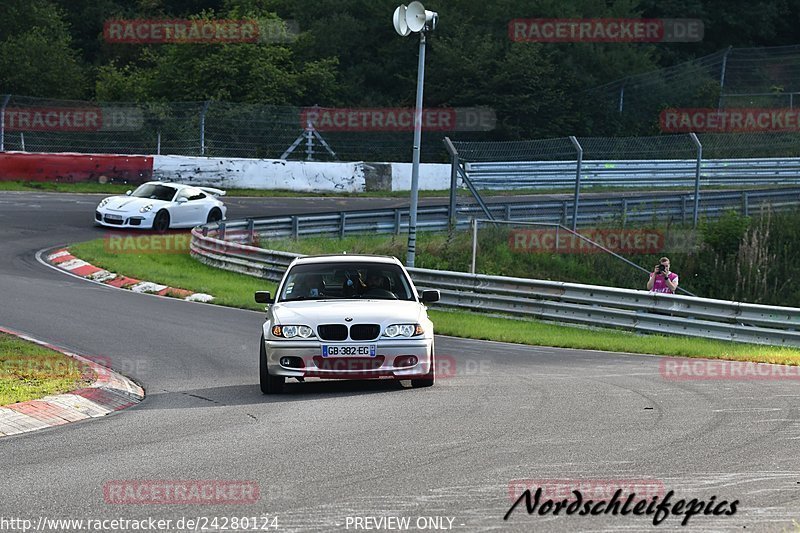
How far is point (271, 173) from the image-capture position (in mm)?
40781

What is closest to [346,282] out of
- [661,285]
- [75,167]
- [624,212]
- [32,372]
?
[32,372]

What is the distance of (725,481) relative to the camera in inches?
287

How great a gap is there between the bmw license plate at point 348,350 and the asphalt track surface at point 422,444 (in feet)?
1.35

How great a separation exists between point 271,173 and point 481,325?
21171 mm

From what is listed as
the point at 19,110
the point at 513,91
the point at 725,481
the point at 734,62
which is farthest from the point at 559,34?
the point at 725,481

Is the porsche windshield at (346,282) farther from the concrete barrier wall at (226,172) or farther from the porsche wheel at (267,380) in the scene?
the concrete barrier wall at (226,172)

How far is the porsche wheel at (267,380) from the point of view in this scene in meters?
12.2

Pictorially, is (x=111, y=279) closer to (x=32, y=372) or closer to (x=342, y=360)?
(x=32, y=372)

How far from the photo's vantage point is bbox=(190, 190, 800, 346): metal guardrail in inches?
749

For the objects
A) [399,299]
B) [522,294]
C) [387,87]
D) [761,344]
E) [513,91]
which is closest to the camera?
[399,299]

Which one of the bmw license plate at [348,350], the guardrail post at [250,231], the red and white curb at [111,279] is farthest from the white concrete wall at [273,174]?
the bmw license plate at [348,350]

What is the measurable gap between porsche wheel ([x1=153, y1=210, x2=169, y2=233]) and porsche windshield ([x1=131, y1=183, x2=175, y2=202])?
1.68 feet

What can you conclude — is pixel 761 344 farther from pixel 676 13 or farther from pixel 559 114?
pixel 676 13

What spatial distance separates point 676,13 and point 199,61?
24.6 m
